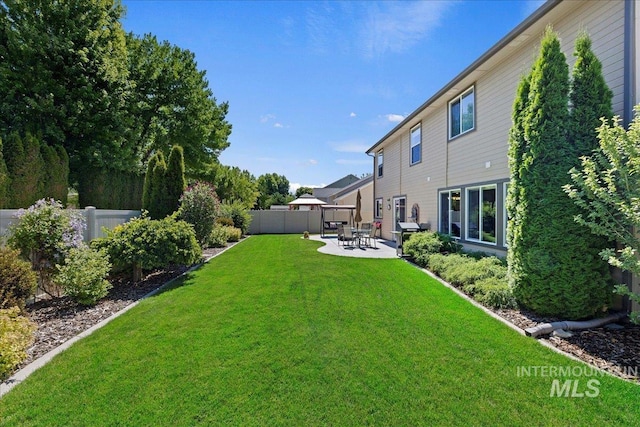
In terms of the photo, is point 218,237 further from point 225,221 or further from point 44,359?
point 44,359

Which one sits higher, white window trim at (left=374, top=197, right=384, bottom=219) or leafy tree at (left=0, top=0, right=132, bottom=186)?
leafy tree at (left=0, top=0, right=132, bottom=186)

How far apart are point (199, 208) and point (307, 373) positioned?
8623 mm

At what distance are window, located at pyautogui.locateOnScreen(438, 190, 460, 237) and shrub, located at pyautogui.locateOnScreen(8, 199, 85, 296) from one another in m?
10.4

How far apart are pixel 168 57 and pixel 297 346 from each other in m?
19.9

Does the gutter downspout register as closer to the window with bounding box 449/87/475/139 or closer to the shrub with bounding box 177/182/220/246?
the window with bounding box 449/87/475/139

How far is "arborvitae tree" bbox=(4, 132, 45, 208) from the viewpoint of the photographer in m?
8.70

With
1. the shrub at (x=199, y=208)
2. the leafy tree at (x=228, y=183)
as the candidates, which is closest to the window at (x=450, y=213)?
the shrub at (x=199, y=208)

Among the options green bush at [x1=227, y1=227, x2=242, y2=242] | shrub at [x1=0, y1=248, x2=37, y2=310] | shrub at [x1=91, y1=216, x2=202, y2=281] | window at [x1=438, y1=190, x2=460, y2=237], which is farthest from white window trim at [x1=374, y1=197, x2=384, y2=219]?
shrub at [x1=0, y1=248, x2=37, y2=310]

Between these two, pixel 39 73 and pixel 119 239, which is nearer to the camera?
pixel 119 239

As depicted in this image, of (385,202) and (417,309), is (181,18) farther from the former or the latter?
(385,202)

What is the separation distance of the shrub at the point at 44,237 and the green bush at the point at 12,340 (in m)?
2.07

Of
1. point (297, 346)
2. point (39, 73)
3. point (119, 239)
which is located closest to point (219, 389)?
point (297, 346)

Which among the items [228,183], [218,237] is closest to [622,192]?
[218,237]

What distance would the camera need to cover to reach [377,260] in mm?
10766
